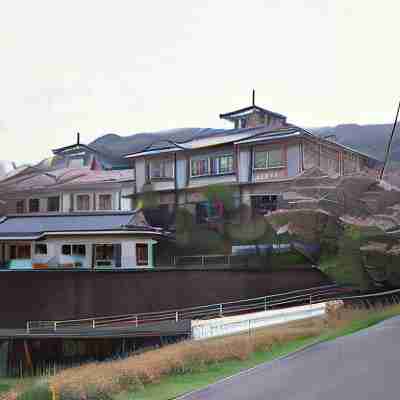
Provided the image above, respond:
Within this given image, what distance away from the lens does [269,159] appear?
17422mm

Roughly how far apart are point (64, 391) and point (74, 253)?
9.91m

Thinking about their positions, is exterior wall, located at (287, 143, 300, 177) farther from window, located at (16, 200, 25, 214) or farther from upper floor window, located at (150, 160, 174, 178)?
window, located at (16, 200, 25, 214)

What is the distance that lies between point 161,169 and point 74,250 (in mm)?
3936

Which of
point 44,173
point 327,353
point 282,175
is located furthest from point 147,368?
point 44,173

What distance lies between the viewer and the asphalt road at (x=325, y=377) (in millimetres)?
7820

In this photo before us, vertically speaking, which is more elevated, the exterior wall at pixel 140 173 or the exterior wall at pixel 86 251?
the exterior wall at pixel 140 173

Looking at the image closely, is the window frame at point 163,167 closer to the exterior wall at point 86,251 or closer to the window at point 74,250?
the exterior wall at point 86,251

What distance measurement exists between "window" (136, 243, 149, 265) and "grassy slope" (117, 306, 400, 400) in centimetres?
716

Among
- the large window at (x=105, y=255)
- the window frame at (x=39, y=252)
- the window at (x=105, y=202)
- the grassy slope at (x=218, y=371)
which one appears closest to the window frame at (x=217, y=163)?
the window at (x=105, y=202)

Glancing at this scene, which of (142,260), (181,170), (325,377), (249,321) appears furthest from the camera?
(181,170)

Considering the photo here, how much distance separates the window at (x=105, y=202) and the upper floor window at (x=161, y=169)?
1717 mm

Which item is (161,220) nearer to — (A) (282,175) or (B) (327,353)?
(A) (282,175)

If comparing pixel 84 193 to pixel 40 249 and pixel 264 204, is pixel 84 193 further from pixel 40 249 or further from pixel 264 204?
pixel 264 204

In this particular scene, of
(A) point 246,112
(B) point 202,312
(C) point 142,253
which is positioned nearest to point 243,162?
(A) point 246,112
